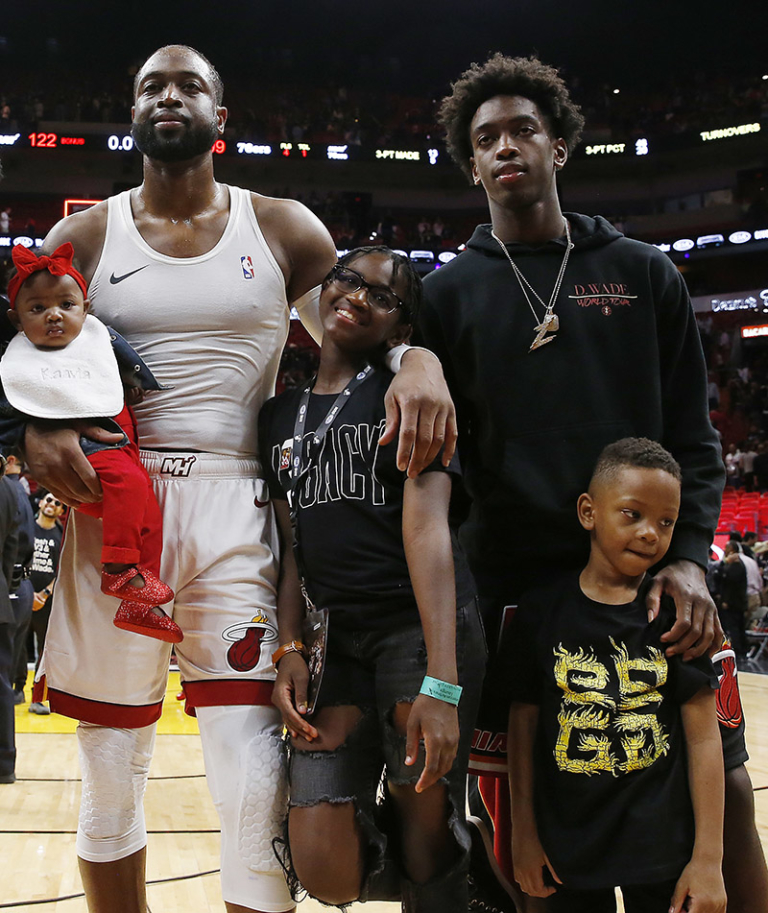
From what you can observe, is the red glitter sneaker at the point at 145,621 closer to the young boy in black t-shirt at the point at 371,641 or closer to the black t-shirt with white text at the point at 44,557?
the young boy in black t-shirt at the point at 371,641

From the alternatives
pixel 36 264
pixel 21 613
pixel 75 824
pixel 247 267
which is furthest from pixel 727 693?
pixel 21 613

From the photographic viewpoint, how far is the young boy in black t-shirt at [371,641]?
2.01 meters

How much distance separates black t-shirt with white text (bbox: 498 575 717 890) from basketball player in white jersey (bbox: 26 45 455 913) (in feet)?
1.98

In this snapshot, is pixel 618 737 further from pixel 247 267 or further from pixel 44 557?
pixel 44 557

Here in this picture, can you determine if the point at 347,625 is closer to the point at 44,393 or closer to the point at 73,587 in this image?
the point at 73,587

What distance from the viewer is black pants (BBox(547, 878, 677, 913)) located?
7.04ft

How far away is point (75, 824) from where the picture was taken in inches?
174

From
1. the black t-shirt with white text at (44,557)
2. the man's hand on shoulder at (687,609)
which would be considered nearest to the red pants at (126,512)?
the man's hand on shoulder at (687,609)

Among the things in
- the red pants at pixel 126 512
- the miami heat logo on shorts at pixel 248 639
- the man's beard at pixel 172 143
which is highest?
the man's beard at pixel 172 143

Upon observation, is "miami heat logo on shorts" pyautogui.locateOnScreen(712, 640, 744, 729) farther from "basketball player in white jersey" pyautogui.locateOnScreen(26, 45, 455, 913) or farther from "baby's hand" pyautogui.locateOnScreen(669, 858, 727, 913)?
"basketball player in white jersey" pyautogui.locateOnScreen(26, 45, 455, 913)

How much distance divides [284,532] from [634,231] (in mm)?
22700

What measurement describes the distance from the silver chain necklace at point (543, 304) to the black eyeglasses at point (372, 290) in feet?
1.20

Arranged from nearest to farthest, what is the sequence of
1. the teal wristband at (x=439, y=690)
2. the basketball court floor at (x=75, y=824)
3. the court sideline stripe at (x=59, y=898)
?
the teal wristband at (x=439, y=690), the court sideline stripe at (x=59, y=898), the basketball court floor at (x=75, y=824)

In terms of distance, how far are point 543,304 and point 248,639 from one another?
3.76ft
